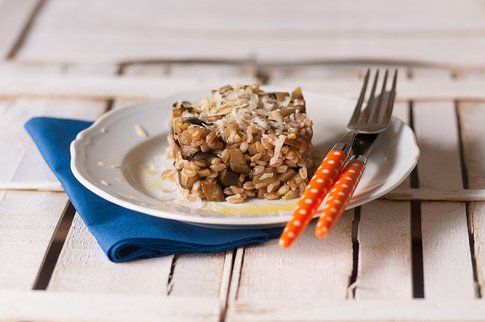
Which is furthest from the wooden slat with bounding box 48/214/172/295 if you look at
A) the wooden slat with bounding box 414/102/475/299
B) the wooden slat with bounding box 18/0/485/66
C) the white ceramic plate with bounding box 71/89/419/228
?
the wooden slat with bounding box 18/0/485/66

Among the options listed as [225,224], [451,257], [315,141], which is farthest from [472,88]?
[225,224]

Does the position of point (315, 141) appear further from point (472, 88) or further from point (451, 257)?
point (472, 88)

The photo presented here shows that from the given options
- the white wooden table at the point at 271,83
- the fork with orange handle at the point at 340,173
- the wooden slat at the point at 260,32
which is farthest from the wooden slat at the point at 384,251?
the wooden slat at the point at 260,32

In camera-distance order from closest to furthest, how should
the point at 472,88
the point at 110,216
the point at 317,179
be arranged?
the point at 317,179 → the point at 110,216 → the point at 472,88

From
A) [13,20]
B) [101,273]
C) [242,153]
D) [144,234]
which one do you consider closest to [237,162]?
[242,153]

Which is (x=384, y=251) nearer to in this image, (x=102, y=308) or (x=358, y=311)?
(x=358, y=311)

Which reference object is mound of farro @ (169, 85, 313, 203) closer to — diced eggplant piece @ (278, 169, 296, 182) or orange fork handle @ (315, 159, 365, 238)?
diced eggplant piece @ (278, 169, 296, 182)
